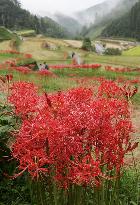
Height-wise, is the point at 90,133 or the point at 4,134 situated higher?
the point at 90,133

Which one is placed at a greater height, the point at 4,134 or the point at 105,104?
the point at 105,104

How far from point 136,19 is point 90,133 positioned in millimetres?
181449

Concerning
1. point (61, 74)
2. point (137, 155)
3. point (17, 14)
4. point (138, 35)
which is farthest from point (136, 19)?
point (137, 155)

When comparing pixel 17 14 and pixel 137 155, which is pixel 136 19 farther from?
pixel 137 155

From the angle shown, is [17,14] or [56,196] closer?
[56,196]

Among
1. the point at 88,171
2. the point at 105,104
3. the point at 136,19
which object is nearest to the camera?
the point at 88,171

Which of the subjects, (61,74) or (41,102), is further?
(61,74)

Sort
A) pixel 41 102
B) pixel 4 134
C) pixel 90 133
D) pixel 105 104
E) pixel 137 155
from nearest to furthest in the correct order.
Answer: pixel 90 133
pixel 105 104
pixel 41 102
pixel 4 134
pixel 137 155

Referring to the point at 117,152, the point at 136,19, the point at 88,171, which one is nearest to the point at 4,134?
the point at 117,152

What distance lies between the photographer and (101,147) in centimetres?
414

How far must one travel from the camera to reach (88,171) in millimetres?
3617

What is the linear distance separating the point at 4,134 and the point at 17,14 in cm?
16325

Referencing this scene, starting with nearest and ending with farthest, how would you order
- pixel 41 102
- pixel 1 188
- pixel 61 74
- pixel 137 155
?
pixel 41 102
pixel 1 188
pixel 137 155
pixel 61 74

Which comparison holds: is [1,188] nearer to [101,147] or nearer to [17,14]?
[101,147]
